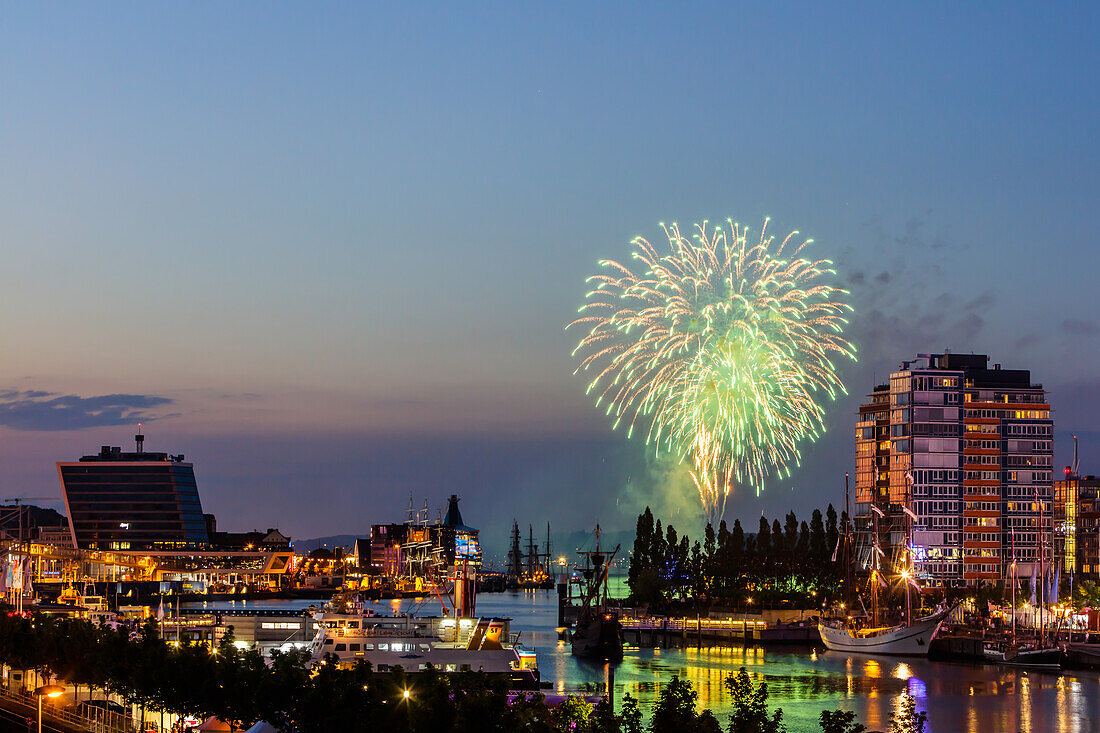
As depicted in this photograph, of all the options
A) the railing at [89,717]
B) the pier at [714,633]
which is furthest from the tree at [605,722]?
the pier at [714,633]

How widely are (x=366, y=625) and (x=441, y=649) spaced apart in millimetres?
6059

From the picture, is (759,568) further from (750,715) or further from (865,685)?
(750,715)

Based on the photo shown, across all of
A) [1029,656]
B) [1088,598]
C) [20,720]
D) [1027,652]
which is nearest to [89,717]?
[20,720]

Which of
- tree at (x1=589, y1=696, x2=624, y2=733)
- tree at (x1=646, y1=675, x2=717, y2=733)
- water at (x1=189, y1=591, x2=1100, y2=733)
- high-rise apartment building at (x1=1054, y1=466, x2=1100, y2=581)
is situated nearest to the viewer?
tree at (x1=646, y1=675, x2=717, y2=733)

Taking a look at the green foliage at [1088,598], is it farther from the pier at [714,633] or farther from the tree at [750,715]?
the tree at [750,715]

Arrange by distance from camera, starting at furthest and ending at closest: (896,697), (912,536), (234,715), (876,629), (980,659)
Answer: (912,536), (876,629), (980,659), (896,697), (234,715)

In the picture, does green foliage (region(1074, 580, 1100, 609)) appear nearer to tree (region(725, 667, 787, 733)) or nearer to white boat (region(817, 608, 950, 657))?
white boat (region(817, 608, 950, 657))

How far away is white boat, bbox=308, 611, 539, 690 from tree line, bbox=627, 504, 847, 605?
7628 centimetres

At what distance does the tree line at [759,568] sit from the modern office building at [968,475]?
22.5 ft

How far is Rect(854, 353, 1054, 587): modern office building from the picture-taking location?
159375 mm

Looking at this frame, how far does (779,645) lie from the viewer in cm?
13138

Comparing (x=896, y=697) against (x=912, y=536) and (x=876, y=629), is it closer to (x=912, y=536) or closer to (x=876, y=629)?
(x=876, y=629)

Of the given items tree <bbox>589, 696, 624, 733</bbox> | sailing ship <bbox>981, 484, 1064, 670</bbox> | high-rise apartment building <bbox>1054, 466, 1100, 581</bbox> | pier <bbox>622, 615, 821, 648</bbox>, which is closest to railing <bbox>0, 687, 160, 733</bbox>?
tree <bbox>589, 696, 624, 733</bbox>

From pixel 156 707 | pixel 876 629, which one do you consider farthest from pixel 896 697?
pixel 156 707
